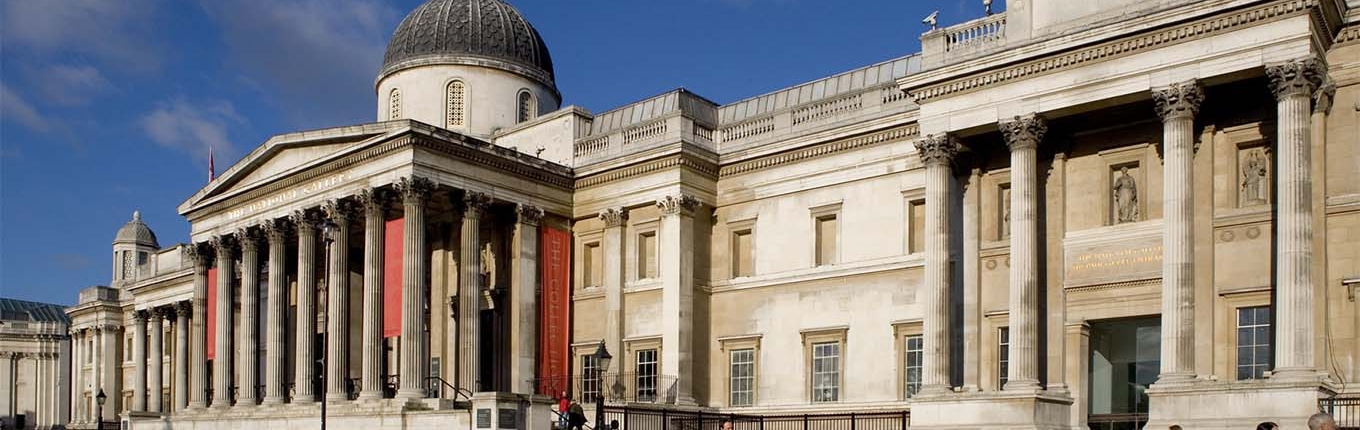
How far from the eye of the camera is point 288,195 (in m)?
39.2

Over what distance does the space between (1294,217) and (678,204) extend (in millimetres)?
15812

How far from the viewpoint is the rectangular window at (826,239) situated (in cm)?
3488

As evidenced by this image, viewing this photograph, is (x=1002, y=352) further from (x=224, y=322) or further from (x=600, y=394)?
(x=224, y=322)

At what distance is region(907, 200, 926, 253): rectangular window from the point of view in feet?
108

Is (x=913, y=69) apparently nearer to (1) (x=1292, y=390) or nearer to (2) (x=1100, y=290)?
(2) (x=1100, y=290)

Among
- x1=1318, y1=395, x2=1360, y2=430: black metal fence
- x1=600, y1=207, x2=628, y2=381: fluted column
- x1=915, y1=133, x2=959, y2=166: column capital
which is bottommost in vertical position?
x1=1318, y1=395, x2=1360, y2=430: black metal fence

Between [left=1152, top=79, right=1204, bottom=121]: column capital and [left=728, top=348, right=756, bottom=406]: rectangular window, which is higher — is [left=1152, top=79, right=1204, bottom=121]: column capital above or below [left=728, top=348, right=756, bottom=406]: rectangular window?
above

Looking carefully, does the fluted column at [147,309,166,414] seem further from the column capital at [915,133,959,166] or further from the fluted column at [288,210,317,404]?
the column capital at [915,133,959,166]

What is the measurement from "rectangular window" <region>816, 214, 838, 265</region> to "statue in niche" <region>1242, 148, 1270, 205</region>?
35.4 ft

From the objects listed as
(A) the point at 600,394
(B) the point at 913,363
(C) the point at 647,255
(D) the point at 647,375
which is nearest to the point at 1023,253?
(B) the point at 913,363

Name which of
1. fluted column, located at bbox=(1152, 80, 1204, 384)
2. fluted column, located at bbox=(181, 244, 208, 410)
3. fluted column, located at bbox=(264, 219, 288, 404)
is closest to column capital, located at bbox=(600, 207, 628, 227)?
fluted column, located at bbox=(264, 219, 288, 404)

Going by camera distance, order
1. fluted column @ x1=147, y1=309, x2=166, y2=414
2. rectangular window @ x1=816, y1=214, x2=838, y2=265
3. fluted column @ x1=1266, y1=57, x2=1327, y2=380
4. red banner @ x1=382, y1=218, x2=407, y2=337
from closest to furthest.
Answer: fluted column @ x1=1266, y1=57, x2=1327, y2=380 < rectangular window @ x1=816, y1=214, x2=838, y2=265 < red banner @ x1=382, y1=218, x2=407, y2=337 < fluted column @ x1=147, y1=309, x2=166, y2=414

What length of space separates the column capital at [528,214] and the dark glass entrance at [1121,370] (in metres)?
15.3

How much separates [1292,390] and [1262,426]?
3.86 metres
